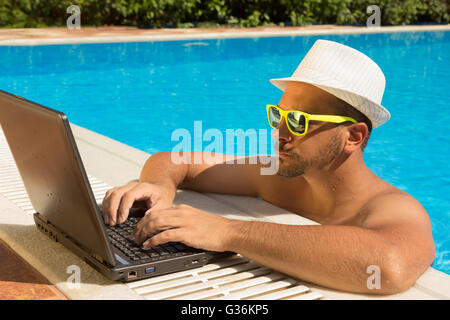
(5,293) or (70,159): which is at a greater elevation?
(70,159)

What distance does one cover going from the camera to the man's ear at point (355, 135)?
8.03 feet

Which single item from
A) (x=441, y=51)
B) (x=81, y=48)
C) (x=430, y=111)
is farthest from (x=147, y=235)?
(x=441, y=51)

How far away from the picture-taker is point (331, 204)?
2.69 m

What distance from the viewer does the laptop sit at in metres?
1.75

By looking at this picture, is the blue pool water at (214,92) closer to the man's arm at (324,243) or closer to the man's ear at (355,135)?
the man's ear at (355,135)

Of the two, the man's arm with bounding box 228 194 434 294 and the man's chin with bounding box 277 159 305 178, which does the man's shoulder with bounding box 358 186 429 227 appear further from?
the man's chin with bounding box 277 159 305 178

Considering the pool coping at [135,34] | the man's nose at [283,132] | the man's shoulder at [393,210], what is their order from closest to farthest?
the man's shoulder at [393,210], the man's nose at [283,132], the pool coping at [135,34]

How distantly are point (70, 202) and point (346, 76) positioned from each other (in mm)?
1196

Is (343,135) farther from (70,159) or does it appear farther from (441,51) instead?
(441,51)

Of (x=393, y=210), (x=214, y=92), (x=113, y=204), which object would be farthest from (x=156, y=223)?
(x=214, y=92)

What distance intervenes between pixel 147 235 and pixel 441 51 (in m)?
15.1

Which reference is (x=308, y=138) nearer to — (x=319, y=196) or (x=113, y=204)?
(x=319, y=196)

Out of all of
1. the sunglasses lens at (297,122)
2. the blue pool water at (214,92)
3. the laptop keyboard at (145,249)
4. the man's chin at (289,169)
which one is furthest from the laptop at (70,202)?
the blue pool water at (214,92)

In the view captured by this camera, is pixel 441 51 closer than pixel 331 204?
No
